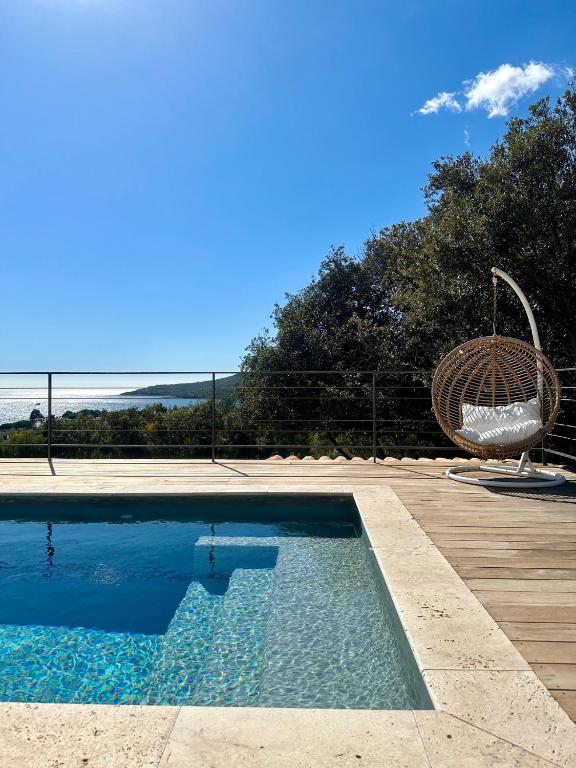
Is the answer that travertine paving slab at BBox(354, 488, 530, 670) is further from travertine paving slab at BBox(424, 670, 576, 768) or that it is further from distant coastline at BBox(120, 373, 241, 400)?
distant coastline at BBox(120, 373, 241, 400)

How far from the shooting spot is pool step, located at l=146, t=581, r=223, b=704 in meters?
1.79

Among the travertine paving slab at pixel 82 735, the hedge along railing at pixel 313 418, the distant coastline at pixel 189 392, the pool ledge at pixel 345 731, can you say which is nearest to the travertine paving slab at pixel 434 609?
the pool ledge at pixel 345 731

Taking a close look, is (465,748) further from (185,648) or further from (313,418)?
(313,418)

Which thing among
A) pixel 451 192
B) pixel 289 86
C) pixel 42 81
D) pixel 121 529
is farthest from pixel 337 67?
pixel 121 529

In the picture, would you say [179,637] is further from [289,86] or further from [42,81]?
[289,86]

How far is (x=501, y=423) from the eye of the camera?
4234 mm

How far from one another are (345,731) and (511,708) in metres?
0.39

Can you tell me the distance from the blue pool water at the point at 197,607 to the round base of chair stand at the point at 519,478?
3.42 ft

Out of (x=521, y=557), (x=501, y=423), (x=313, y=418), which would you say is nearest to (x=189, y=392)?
(x=501, y=423)

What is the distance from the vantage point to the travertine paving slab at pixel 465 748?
3.57 feet

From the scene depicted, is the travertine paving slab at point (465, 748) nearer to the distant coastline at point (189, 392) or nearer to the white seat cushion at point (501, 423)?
the white seat cushion at point (501, 423)

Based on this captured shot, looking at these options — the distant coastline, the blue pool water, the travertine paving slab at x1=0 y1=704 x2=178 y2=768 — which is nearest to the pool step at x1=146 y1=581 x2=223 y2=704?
the blue pool water

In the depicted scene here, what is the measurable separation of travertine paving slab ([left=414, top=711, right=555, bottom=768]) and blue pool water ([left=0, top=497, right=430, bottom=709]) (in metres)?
0.18

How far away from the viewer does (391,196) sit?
9.81m
